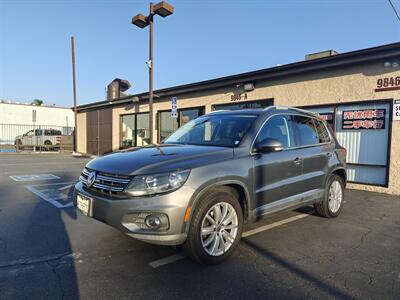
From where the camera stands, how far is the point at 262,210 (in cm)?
387

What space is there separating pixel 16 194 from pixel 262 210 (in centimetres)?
614

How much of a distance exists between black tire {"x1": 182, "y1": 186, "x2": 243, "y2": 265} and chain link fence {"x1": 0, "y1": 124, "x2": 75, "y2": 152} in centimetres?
2153

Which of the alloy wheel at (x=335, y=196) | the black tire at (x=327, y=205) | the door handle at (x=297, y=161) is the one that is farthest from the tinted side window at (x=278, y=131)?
the alloy wheel at (x=335, y=196)

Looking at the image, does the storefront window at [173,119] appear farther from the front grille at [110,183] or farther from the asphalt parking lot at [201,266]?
the front grille at [110,183]

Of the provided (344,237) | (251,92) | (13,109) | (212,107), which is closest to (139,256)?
(344,237)

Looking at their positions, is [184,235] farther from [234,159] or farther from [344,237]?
[344,237]

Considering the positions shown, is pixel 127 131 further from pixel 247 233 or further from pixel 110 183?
pixel 110 183

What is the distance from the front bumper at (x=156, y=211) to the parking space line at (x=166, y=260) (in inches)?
20.8

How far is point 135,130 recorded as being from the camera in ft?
54.2

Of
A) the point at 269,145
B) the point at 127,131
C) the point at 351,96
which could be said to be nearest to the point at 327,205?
the point at 269,145

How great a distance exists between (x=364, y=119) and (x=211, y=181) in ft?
21.1

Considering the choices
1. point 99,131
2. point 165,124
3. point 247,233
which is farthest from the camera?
point 99,131

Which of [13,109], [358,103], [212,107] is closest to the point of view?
[358,103]

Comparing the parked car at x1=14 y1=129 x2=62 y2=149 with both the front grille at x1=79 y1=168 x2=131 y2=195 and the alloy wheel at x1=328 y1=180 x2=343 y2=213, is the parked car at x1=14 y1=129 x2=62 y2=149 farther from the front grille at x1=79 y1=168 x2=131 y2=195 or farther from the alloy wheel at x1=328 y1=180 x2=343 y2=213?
the alloy wheel at x1=328 y1=180 x2=343 y2=213
